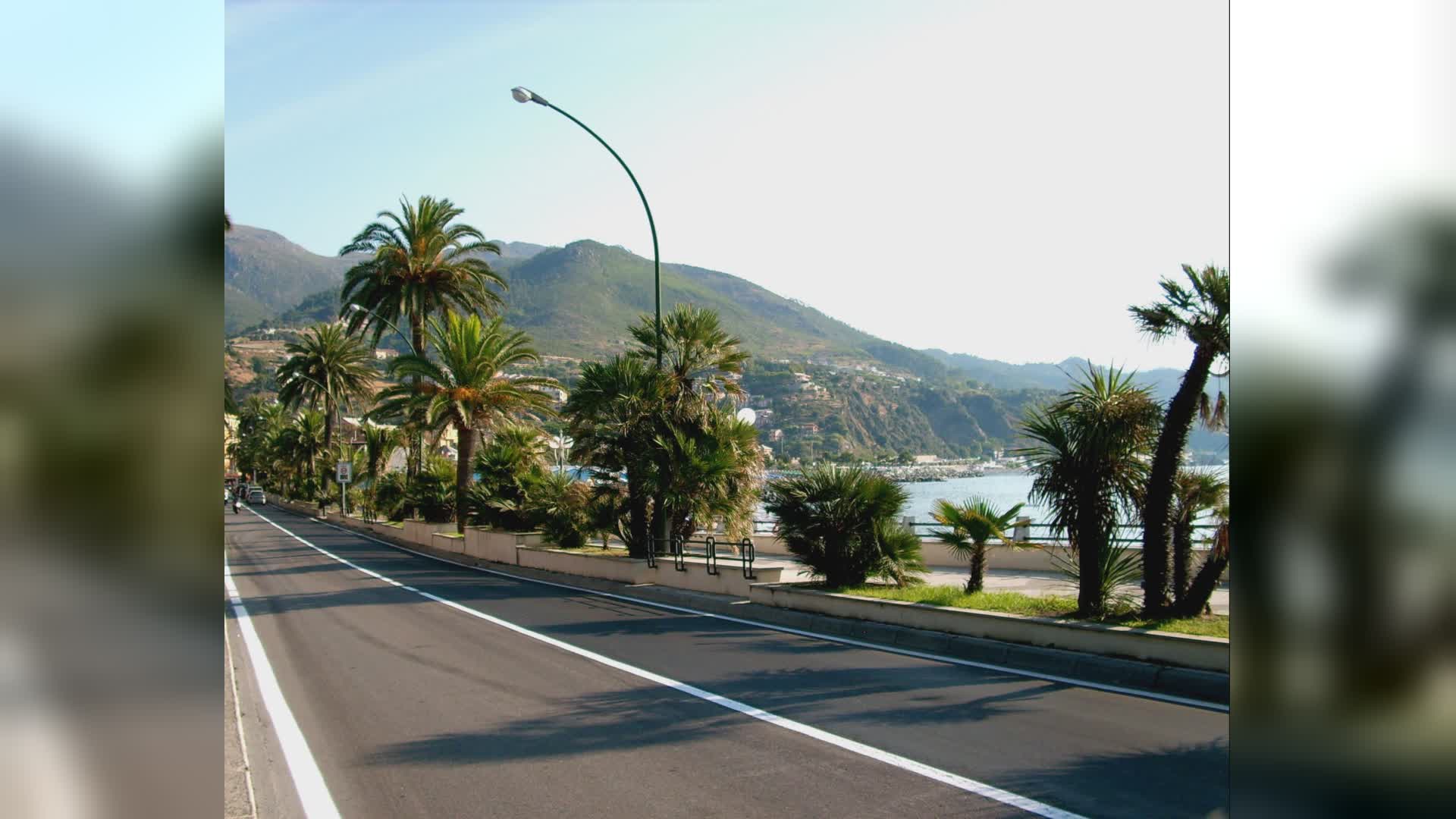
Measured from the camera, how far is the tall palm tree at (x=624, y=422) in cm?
2108

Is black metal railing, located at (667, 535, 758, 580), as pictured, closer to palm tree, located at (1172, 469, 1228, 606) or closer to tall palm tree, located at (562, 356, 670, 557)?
tall palm tree, located at (562, 356, 670, 557)

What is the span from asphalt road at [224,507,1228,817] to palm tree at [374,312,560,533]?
687 inches

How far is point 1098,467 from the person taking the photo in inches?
465

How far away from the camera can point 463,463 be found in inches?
1314

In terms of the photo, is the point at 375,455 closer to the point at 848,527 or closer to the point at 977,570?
the point at 848,527

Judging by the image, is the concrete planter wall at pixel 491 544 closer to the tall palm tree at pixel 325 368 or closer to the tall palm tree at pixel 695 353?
the tall palm tree at pixel 695 353

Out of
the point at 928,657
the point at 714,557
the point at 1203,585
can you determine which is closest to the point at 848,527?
the point at 714,557

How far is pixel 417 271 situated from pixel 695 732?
33097mm

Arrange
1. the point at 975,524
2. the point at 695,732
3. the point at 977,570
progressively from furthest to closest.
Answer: the point at 977,570
the point at 975,524
the point at 695,732

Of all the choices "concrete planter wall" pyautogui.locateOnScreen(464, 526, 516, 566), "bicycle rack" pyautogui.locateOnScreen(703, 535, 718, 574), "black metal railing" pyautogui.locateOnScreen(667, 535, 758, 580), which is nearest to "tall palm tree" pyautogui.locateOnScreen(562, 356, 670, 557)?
"black metal railing" pyautogui.locateOnScreen(667, 535, 758, 580)

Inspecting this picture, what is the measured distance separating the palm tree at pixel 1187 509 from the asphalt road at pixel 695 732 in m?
2.42

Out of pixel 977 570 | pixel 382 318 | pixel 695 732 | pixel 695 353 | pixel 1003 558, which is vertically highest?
pixel 382 318

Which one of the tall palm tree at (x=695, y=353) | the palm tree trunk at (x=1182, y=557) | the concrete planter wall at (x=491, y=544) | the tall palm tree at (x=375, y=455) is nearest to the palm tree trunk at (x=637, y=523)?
the tall palm tree at (x=695, y=353)

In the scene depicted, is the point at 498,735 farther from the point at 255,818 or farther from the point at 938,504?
the point at 938,504
